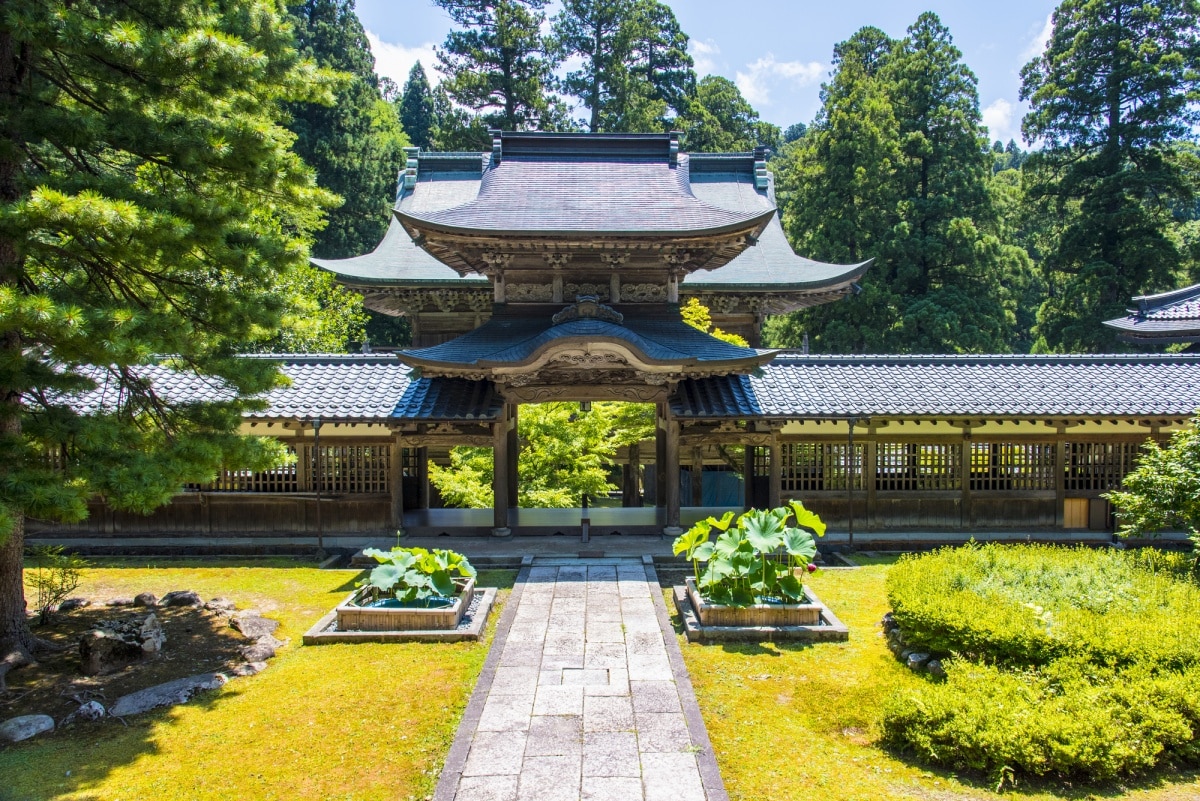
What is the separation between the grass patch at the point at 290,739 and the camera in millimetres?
5887

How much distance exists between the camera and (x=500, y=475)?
1388 cm

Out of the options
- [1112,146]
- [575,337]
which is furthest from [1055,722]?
[1112,146]

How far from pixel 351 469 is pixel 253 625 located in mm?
4939

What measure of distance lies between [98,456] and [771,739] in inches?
265

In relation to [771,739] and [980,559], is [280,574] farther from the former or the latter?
[980,559]

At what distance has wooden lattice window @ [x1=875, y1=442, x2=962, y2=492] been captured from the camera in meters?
14.4

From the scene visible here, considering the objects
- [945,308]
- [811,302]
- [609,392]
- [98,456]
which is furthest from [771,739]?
[945,308]

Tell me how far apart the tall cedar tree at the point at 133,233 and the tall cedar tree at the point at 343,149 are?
86.3ft

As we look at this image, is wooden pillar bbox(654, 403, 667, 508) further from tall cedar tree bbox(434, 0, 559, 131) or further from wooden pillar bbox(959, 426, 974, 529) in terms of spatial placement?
tall cedar tree bbox(434, 0, 559, 131)

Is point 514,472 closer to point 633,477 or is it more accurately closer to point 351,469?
point 351,469

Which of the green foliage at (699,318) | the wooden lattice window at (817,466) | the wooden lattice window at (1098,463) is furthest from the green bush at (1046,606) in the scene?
the green foliage at (699,318)

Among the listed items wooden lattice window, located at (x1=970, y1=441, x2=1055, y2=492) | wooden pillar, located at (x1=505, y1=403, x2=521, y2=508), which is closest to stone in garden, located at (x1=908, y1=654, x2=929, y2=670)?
wooden lattice window, located at (x1=970, y1=441, x2=1055, y2=492)

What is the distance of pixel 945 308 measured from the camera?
29.4 meters

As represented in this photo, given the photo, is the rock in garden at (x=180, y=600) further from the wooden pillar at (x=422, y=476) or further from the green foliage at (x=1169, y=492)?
the green foliage at (x=1169, y=492)
